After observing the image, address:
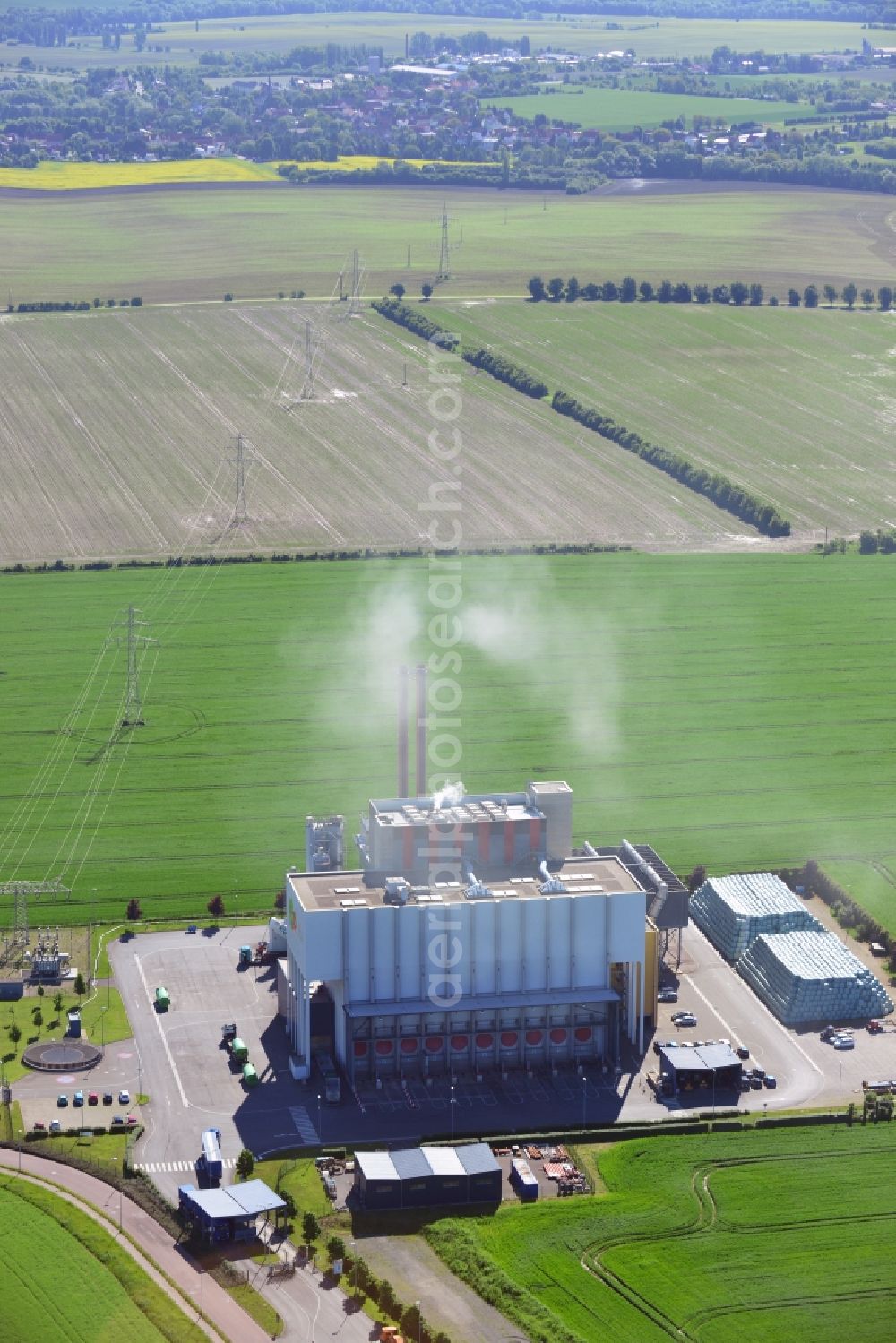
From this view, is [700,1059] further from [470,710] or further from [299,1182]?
[470,710]

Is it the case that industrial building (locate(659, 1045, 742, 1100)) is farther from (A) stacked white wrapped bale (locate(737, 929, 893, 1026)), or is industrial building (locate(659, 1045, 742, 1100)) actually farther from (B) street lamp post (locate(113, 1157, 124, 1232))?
(B) street lamp post (locate(113, 1157, 124, 1232))

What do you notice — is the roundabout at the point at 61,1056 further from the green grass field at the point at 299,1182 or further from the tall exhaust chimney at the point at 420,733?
the tall exhaust chimney at the point at 420,733

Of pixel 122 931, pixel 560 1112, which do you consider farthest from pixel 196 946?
pixel 560 1112

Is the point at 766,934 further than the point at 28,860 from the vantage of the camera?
No

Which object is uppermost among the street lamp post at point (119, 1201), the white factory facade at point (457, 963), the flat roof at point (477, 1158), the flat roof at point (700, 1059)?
the white factory facade at point (457, 963)

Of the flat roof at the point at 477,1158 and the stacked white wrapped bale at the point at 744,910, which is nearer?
the flat roof at the point at 477,1158

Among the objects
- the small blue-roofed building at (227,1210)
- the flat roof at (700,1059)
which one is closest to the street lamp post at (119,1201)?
the small blue-roofed building at (227,1210)

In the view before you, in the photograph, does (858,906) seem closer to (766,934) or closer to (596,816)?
(766,934)
